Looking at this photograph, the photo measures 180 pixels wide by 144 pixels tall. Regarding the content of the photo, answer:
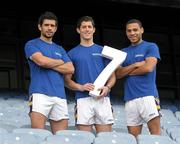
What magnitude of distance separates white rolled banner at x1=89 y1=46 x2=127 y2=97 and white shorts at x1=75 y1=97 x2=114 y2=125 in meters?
0.10

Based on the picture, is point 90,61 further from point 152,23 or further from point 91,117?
point 152,23

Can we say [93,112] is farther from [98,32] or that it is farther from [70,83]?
[98,32]

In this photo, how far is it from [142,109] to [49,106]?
32.5 inches

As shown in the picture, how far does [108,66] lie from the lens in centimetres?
407

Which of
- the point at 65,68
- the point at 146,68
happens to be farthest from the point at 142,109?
the point at 65,68

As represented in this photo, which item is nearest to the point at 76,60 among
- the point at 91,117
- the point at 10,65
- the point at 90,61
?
the point at 90,61

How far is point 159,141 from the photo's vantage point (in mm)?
3492

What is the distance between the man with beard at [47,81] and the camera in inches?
151

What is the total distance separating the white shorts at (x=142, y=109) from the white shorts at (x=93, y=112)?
0.23 m

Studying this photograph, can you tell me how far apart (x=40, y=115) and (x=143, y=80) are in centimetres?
99

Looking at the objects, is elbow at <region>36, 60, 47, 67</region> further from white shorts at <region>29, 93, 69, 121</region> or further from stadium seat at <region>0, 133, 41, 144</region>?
stadium seat at <region>0, 133, 41, 144</region>

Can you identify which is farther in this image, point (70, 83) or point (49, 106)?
point (70, 83)

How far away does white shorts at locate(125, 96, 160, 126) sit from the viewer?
404 cm

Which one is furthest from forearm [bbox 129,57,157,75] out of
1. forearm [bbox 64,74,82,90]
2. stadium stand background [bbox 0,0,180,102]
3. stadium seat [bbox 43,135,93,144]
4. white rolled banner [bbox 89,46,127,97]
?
stadium stand background [bbox 0,0,180,102]
